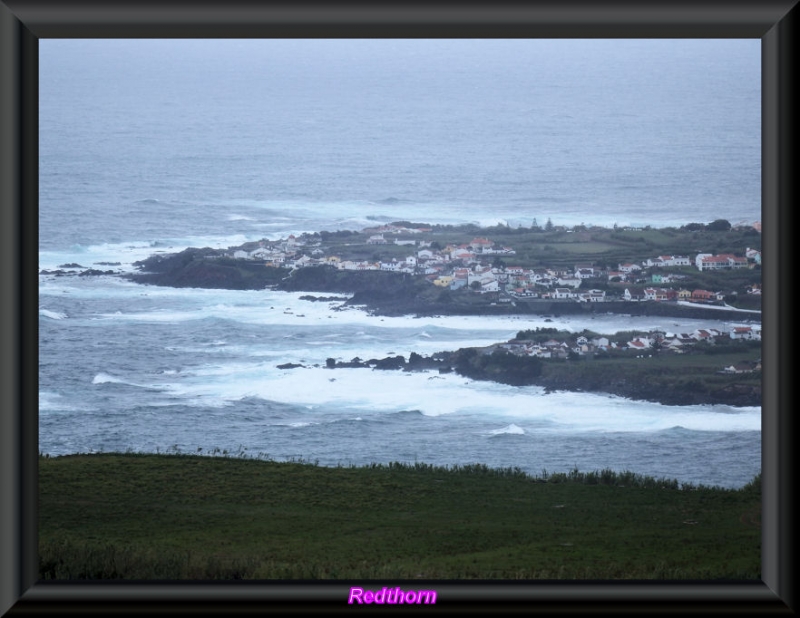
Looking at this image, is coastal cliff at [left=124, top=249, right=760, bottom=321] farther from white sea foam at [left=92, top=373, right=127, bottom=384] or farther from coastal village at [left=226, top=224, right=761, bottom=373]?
white sea foam at [left=92, top=373, right=127, bottom=384]

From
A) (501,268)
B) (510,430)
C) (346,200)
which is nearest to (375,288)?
(346,200)

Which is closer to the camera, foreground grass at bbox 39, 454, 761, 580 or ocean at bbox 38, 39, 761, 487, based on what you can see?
foreground grass at bbox 39, 454, 761, 580

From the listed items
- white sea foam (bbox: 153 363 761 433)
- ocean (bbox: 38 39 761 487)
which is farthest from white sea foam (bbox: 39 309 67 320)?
white sea foam (bbox: 153 363 761 433)

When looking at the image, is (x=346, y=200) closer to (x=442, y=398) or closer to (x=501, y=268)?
(x=501, y=268)

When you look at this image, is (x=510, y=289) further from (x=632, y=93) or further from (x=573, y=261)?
(x=632, y=93)
